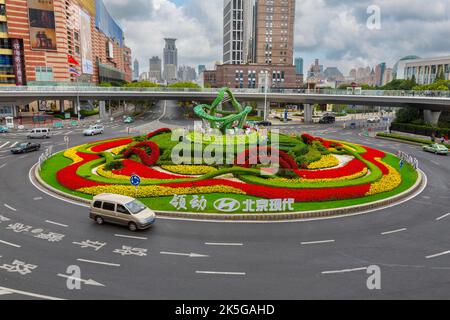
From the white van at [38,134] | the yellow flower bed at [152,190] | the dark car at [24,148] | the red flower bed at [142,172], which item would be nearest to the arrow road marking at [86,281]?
the yellow flower bed at [152,190]

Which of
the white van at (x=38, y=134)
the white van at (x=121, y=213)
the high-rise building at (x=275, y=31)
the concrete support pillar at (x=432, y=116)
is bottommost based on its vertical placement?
the white van at (x=121, y=213)

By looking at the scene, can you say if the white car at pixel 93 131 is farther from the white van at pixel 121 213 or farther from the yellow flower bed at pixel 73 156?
the white van at pixel 121 213

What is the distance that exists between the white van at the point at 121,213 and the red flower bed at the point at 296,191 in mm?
5407

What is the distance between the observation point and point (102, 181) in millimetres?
25656

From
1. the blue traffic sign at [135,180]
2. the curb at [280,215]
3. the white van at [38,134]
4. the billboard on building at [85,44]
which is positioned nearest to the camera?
the curb at [280,215]

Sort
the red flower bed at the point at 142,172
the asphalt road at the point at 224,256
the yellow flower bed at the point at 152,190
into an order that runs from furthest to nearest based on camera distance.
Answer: the red flower bed at the point at 142,172 < the yellow flower bed at the point at 152,190 < the asphalt road at the point at 224,256

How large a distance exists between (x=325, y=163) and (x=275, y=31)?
5521 inches

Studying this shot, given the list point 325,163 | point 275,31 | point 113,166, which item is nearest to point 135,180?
point 113,166

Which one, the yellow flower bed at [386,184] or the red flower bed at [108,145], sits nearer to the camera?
the yellow flower bed at [386,184]

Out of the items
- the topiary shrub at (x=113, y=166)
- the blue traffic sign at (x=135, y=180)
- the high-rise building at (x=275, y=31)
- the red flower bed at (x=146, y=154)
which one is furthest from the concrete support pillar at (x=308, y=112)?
the high-rise building at (x=275, y=31)

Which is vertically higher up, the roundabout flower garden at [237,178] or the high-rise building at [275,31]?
the high-rise building at [275,31]

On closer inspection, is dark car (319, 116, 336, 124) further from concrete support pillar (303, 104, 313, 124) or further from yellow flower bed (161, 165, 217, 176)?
yellow flower bed (161, 165, 217, 176)

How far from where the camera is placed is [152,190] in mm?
23484

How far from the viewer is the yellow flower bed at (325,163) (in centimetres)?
3203
